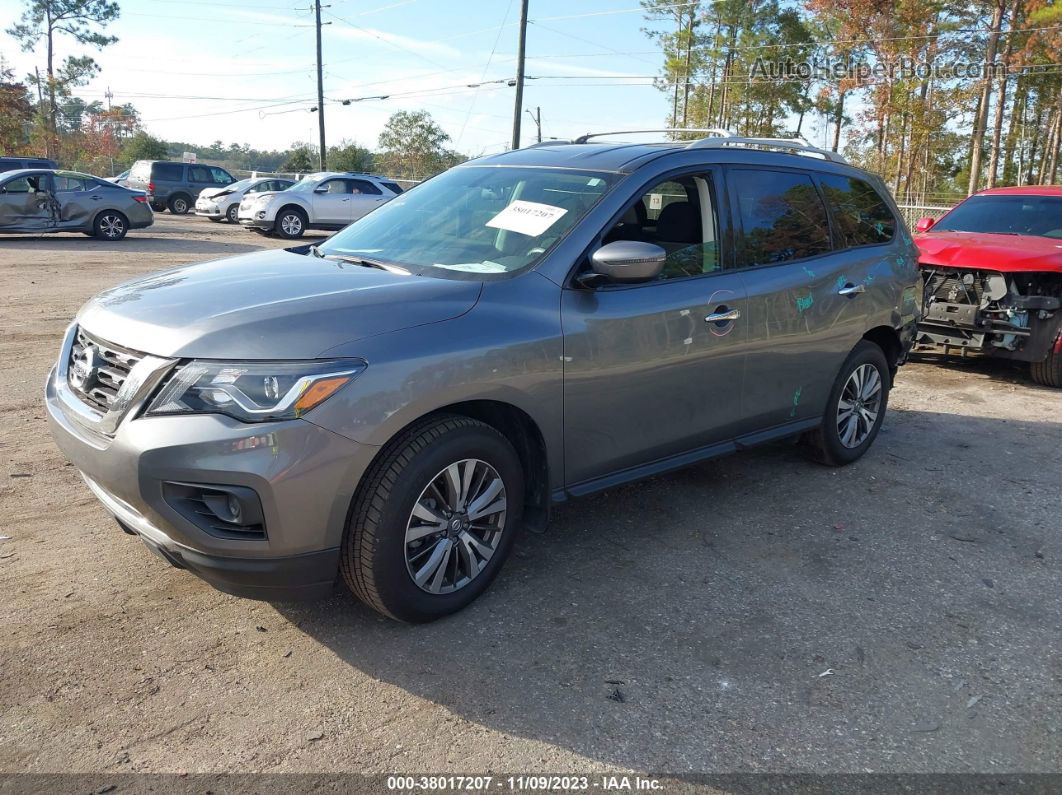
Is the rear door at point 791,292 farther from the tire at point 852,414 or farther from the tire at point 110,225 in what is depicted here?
the tire at point 110,225

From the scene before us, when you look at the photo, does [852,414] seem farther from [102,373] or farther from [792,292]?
[102,373]

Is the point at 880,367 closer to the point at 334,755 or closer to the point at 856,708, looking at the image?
the point at 856,708

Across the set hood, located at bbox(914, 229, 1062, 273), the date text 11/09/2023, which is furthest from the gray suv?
hood, located at bbox(914, 229, 1062, 273)

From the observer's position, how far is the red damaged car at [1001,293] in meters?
7.70

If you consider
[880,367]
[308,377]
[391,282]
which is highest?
[391,282]

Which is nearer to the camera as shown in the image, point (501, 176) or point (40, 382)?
point (501, 176)

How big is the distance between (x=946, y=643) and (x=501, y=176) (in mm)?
2969

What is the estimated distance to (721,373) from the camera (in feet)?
14.2

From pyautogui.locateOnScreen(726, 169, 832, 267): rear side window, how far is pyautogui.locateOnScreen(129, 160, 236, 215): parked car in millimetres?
28339

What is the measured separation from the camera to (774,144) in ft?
16.4

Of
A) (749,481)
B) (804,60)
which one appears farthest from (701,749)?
(804,60)

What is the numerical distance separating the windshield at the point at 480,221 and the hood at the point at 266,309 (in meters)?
0.29

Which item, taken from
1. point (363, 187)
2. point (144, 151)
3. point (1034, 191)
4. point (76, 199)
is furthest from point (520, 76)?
point (144, 151)

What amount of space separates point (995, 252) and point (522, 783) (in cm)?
726
